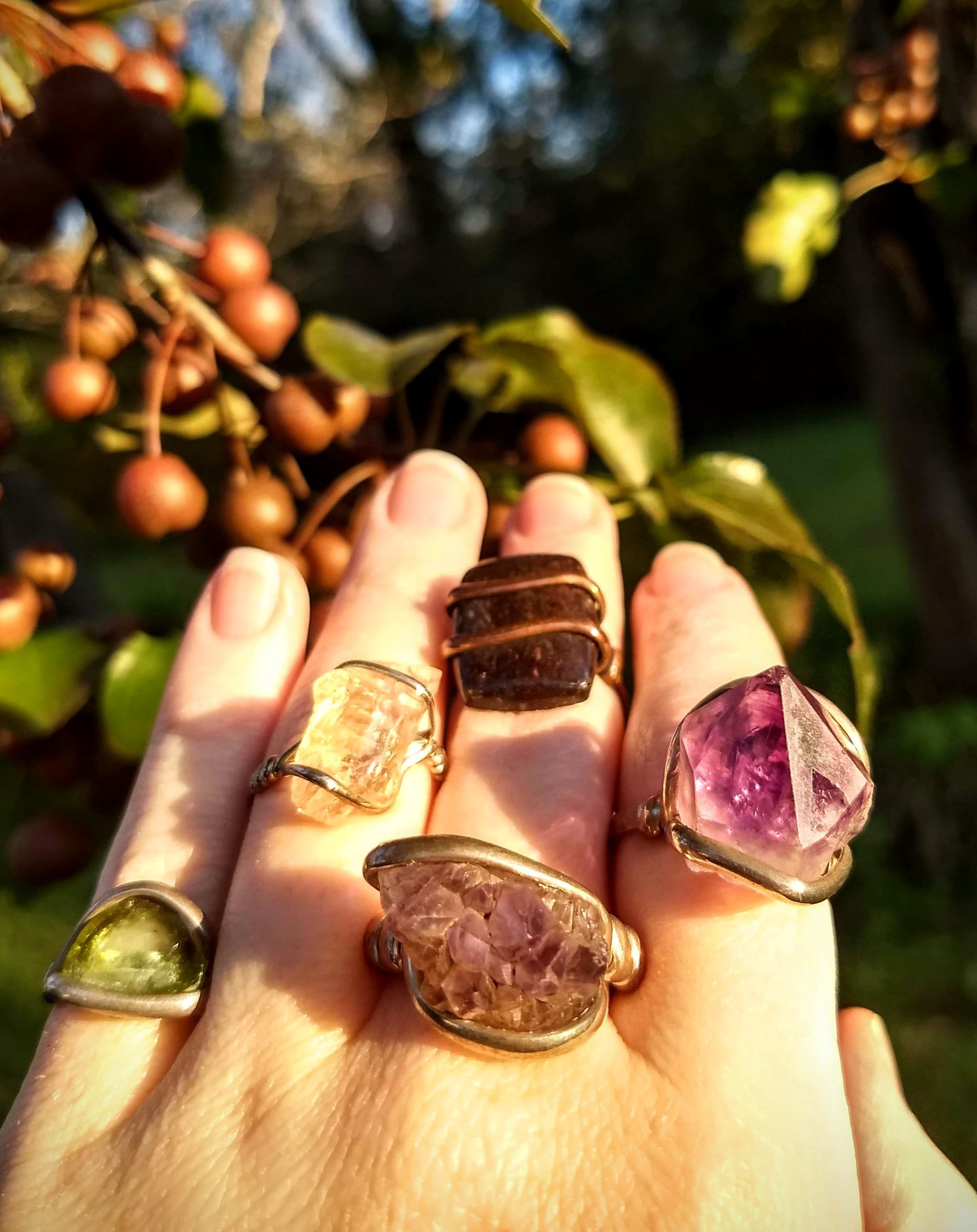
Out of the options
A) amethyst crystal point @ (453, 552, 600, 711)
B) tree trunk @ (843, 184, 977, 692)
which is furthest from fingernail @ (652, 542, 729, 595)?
tree trunk @ (843, 184, 977, 692)

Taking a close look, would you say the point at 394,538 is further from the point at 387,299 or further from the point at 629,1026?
the point at 387,299

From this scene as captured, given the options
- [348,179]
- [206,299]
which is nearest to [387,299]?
[348,179]

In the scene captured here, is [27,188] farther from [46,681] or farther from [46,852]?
[46,852]

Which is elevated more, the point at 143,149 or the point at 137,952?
the point at 143,149

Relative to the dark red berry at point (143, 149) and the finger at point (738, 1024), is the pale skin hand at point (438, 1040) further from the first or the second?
the dark red berry at point (143, 149)

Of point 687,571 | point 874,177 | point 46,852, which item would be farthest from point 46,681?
point 874,177

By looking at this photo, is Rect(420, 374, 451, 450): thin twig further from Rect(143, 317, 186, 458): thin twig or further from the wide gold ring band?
the wide gold ring band
